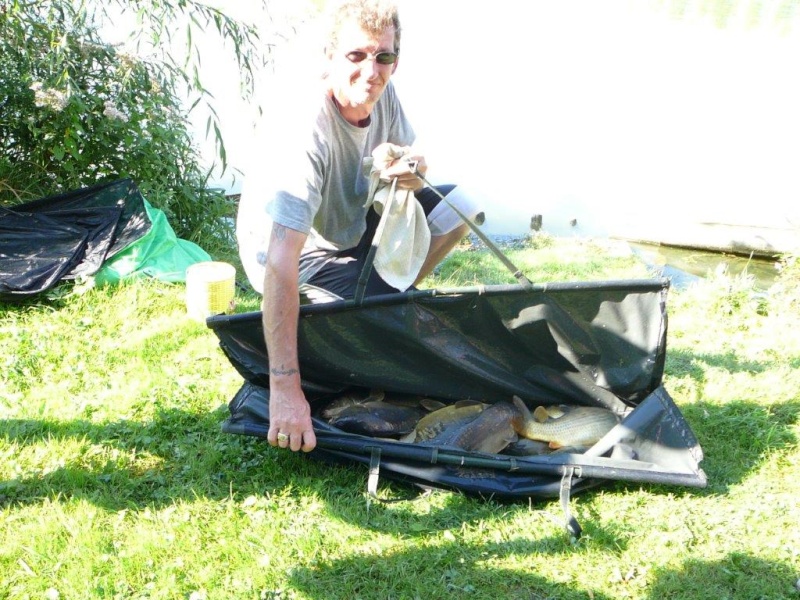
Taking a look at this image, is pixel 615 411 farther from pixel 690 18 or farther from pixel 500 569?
pixel 690 18

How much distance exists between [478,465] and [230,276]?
1808mm

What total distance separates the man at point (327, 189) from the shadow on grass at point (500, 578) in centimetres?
45

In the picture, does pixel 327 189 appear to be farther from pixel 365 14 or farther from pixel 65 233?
pixel 65 233

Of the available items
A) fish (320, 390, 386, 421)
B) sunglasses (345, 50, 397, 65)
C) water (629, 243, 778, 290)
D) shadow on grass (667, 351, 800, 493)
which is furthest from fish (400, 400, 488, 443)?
water (629, 243, 778, 290)

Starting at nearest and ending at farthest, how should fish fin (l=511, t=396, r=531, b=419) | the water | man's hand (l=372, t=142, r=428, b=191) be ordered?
man's hand (l=372, t=142, r=428, b=191)
fish fin (l=511, t=396, r=531, b=419)
the water

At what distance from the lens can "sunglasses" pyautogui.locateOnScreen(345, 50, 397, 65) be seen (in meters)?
2.55

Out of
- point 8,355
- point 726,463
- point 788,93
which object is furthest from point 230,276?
point 788,93

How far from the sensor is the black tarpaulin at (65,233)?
3.86 metres

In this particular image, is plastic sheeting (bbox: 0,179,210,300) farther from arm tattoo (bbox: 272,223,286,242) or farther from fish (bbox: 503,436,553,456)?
fish (bbox: 503,436,553,456)

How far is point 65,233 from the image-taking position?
411 centimetres

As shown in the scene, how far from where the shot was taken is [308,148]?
8.51 feet

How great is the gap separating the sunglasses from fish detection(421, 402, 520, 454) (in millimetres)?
1352

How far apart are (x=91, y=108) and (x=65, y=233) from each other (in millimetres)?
850

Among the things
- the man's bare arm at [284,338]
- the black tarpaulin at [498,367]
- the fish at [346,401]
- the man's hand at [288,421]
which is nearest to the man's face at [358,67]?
the man's bare arm at [284,338]
